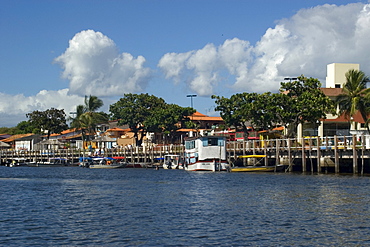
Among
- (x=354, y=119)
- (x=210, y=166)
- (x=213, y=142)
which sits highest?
(x=354, y=119)

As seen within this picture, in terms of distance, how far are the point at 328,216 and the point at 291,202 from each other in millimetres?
6333

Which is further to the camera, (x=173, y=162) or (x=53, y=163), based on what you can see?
(x=53, y=163)

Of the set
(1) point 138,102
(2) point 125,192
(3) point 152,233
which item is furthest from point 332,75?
(3) point 152,233

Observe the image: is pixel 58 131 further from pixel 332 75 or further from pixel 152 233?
pixel 152 233

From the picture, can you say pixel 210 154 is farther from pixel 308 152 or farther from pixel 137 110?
pixel 137 110

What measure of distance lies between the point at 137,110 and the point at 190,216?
9767 centimetres

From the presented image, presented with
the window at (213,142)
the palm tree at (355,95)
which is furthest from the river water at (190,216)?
the palm tree at (355,95)

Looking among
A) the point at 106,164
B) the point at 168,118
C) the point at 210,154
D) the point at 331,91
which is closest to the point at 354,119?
the point at 331,91

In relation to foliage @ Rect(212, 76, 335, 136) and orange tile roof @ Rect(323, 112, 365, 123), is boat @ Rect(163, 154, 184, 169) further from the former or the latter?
orange tile roof @ Rect(323, 112, 365, 123)

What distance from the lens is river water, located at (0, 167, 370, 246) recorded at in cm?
2466

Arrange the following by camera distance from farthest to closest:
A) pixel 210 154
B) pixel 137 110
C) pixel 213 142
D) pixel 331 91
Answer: pixel 137 110, pixel 331 91, pixel 210 154, pixel 213 142

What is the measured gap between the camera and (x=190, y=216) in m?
31.1

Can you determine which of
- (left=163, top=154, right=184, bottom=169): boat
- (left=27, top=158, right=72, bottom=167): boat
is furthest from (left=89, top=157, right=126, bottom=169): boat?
(left=27, top=158, right=72, bottom=167): boat

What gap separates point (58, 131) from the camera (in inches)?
5856
